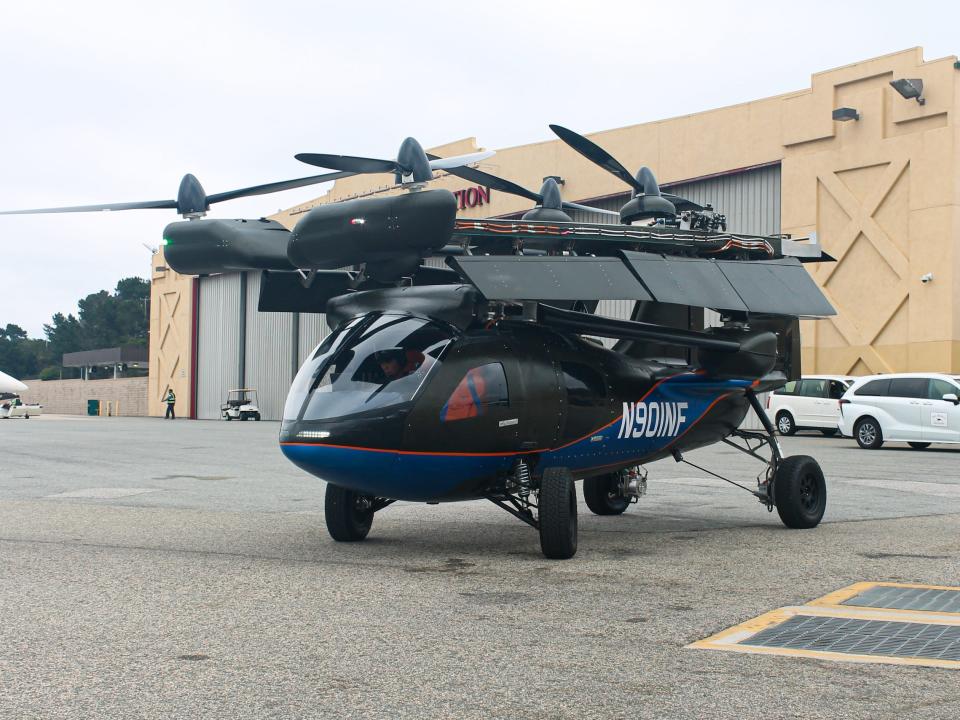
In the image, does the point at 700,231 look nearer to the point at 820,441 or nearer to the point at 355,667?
the point at 355,667

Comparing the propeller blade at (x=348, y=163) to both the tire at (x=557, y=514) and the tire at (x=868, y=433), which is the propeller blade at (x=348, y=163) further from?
the tire at (x=868, y=433)

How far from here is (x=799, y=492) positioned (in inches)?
425

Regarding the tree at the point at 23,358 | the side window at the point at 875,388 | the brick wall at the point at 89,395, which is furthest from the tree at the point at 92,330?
the side window at the point at 875,388

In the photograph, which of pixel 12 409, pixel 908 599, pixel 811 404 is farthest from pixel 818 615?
pixel 12 409

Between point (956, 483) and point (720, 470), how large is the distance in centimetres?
424

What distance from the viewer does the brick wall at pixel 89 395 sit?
76625mm

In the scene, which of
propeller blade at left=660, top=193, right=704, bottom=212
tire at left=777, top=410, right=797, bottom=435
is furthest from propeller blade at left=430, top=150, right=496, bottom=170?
tire at left=777, top=410, right=797, bottom=435

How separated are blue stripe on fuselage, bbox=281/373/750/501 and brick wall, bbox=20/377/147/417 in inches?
2638

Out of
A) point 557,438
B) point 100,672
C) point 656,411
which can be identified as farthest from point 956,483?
point 100,672

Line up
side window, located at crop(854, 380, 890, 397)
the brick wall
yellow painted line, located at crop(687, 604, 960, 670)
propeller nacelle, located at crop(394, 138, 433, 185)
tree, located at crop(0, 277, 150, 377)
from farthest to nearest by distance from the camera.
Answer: tree, located at crop(0, 277, 150, 377) < the brick wall < side window, located at crop(854, 380, 890, 397) < propeller nacelle, located at crop(394, 138, 433, 185) < yellow painted line, located at crop(687, 604, 960, 670)

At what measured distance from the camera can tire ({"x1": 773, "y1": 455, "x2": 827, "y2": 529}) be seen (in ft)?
35.1

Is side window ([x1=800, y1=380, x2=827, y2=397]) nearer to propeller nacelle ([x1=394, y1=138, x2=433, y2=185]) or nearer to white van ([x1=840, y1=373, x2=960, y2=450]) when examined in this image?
white van ([x1=840, y1=373, x2=960, y2=450])

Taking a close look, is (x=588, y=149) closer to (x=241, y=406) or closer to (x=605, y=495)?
(x=605, y=495)

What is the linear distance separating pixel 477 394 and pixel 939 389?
1907 centimetres
